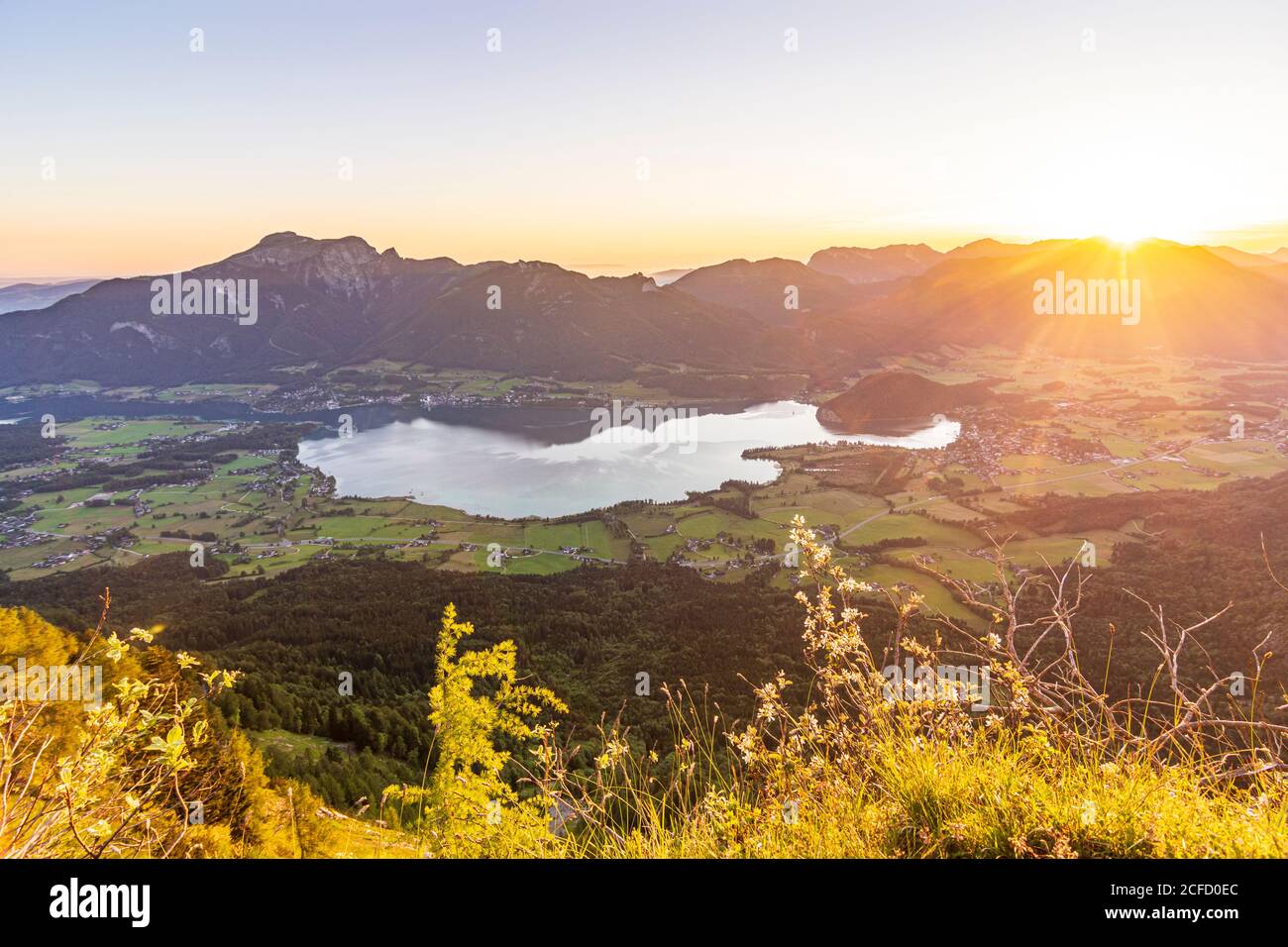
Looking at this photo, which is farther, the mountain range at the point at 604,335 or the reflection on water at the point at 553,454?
the mountain range at the point at 604,335

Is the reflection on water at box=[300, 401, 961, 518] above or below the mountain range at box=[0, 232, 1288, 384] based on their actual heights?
below

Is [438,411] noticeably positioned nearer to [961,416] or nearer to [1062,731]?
[961,416]

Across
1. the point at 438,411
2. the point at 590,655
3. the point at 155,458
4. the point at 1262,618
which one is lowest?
the point at 590,655

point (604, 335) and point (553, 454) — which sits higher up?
point (604, 335)

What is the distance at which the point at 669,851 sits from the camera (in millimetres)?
2188

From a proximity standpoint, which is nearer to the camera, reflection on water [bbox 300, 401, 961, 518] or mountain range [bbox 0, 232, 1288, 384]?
reflection on water [bbox 300, 401, 961, 518]

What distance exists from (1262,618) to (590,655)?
37.9 metres

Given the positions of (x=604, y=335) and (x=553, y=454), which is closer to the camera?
(x=553, y=454)

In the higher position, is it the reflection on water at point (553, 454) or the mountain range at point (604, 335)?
the mountain range at point (604, 335)

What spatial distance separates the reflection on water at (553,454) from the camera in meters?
72.1

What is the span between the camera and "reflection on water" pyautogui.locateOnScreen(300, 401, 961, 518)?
72125mm

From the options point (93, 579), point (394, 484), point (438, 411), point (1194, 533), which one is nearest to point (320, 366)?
point (438, 411)

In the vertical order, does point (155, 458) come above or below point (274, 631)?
above

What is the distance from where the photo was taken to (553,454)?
94.1 meters
